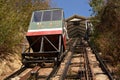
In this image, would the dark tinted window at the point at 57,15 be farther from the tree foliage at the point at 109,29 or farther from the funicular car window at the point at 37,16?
the tree foliage at the point at 109,29

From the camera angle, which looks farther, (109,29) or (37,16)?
(109,29)

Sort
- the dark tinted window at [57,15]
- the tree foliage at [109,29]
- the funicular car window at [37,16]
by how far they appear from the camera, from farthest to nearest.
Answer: the funicular car window at [37,16], the dark tinted window at [57,15], the tree foliage at [109,29]

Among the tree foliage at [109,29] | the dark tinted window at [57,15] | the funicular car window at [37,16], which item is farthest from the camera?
the funicular car window at [37,16]

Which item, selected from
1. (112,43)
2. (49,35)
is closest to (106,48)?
(112,43)

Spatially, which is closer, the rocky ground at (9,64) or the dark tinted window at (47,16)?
the rocky ground at (9,64)

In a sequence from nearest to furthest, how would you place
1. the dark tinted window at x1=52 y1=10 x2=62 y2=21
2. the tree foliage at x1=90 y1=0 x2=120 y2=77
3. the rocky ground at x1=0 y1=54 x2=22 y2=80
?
the rocky ground at x1=0 y1=54 x2=22 y2=80 → the tree foliage at x1=90 y1=0 x2=120 y2=77 → the dark tinted window at x1=52 y1=10 x2=62 y2=21

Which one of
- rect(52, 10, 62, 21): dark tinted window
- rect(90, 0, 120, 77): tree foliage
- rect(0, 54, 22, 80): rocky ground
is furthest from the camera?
rect(52, 10, 62, 21): dark tinted window

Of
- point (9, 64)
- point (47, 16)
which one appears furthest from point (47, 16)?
point (9, 64)

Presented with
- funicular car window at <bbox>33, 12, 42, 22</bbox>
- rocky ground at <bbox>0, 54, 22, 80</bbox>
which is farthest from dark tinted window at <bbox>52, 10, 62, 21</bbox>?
rocky ground at <bbox>0, 54, 22, 80</bbox>

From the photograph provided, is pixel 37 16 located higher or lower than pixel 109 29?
higher

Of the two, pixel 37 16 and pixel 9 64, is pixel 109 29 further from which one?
pixel 9 64

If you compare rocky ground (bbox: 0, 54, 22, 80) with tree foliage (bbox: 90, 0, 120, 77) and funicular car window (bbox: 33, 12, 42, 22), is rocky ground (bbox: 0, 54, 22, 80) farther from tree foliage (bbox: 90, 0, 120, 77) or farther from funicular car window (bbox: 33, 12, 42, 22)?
tree foliage (bbox: 90, 0, 120, 77)

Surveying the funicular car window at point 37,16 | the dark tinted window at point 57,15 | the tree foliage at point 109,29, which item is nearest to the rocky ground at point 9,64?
the funicular car window at point 37,16

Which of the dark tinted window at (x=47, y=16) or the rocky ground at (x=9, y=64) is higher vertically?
the dark tinted window at (x=47, y=16)
